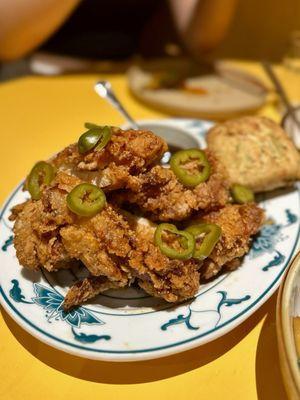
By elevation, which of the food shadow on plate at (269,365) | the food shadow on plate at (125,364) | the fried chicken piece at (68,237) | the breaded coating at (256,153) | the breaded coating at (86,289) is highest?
the fried chicken piece at (68,237)

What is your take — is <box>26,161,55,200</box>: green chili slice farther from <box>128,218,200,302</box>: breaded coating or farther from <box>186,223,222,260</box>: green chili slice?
<box>186,223,222,260</box>: green chili slice

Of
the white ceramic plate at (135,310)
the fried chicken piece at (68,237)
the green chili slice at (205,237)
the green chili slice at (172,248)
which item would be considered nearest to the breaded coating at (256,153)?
the white ceramic plate at (135,310)

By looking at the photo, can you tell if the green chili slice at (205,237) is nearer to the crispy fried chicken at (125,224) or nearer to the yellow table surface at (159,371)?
the crispy fried chicken at (125,224)

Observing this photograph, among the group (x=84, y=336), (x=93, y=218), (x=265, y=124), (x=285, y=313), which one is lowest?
(x=265, y=124)

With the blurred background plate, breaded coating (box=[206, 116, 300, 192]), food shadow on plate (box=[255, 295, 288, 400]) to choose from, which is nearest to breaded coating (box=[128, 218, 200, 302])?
food shadow on plate (box=[255, 295, 288, 400])

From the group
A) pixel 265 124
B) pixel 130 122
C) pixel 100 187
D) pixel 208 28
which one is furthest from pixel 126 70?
pixel 100 187

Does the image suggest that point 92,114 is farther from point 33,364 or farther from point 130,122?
point 33,364

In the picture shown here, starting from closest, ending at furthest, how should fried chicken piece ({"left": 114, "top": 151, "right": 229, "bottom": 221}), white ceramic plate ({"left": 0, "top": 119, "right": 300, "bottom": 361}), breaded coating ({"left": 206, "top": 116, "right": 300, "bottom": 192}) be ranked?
white ceramic plate ({"left": 0, "top": 119, "right": 300, "bottom": 361}), fried chicken piece ({"left": 114, "top": 151, "right": 229, "bottom": 221}), breaded coating ({"left": 206, "top": 116, "right": 300, "bottom": 192})
